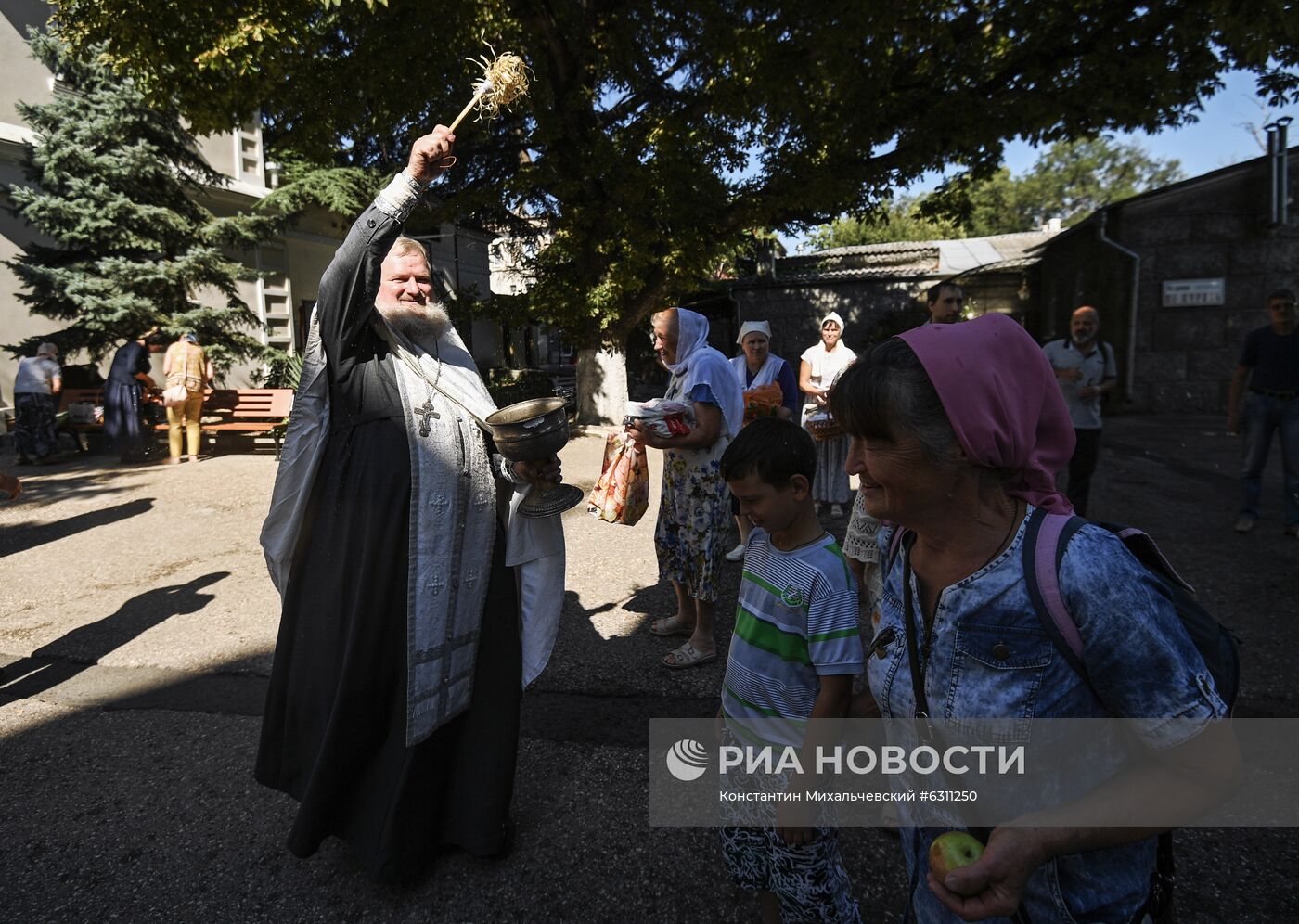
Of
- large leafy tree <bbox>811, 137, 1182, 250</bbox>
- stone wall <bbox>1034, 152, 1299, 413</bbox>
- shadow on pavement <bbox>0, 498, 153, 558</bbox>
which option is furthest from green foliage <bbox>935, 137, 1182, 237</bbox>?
shadow on pavement <bbox>0, 498, 153, 558</bbox>

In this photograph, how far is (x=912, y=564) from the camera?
Answer: 4.37 ft

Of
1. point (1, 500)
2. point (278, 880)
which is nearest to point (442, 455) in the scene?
point (278, 880)

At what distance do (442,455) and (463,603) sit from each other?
481 millimetres

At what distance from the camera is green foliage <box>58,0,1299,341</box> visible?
29.2ft

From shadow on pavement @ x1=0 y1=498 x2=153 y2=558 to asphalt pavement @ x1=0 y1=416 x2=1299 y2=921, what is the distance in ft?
0.37

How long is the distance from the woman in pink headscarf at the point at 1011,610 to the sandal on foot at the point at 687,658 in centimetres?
259

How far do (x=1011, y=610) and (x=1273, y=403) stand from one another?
631cm

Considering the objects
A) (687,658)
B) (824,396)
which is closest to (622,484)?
(687,658)

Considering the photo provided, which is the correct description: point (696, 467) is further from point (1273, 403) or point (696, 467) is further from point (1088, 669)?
point (1273, 403)

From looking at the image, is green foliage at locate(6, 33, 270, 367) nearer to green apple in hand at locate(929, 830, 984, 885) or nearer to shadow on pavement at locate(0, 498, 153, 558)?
shadow on pavement at locate(0, 498, 153, 558)

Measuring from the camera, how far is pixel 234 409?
12266mm

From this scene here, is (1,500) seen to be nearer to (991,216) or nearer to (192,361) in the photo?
(192,361)

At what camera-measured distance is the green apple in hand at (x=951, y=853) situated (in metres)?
1.08

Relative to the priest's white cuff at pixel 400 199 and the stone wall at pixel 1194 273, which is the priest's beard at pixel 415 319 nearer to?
the priest's white cuff at pixel 400 199
